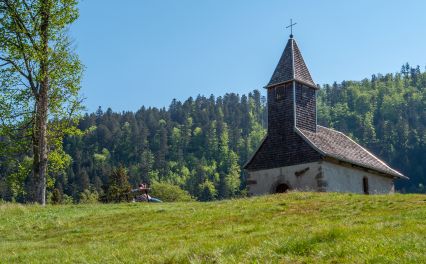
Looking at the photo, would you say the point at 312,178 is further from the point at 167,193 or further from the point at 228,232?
the point at 167,193

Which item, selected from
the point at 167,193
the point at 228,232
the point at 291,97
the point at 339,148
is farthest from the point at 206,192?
the point at 228,232

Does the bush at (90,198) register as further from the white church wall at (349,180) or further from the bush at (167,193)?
the white church wall at (349,180)

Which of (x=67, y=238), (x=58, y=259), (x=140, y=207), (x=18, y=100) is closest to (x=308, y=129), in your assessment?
(x=140, y=207)

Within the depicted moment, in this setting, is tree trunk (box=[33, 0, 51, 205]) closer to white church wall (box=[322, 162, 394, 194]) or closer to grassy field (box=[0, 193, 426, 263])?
grassy field (box=[0, 193, 426, 263])

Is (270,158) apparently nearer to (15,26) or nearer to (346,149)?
(346,149)

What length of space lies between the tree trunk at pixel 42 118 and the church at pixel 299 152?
12.8m

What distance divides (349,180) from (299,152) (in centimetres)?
Answer: 386

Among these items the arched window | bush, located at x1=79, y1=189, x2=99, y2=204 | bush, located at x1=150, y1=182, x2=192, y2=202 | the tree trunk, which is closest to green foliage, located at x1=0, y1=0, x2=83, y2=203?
the tree trunk

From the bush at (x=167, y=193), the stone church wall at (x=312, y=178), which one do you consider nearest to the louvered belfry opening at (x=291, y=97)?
the stone church wall at (x=312, y=178)

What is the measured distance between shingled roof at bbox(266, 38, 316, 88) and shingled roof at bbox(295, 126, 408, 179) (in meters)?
3.48

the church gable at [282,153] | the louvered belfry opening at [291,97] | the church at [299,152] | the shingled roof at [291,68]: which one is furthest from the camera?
the shingled roof at [291,68]

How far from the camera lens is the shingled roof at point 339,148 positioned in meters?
35.2

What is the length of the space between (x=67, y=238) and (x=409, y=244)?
11.7 metres

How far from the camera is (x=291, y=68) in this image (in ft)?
125
